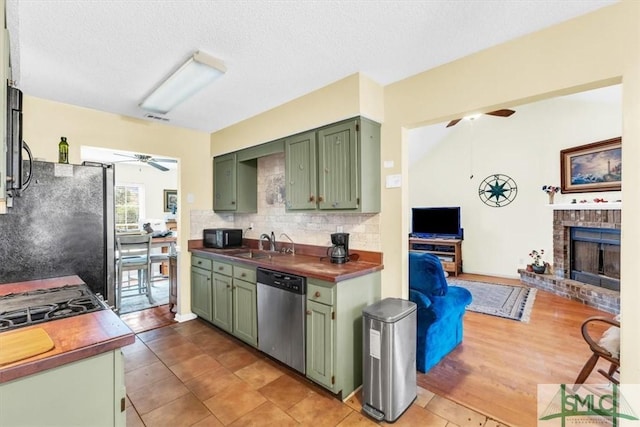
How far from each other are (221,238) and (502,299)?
419 centimetres

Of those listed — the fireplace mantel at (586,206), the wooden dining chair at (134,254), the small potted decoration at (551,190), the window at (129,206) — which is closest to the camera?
the fireplace mantel at (586,206)

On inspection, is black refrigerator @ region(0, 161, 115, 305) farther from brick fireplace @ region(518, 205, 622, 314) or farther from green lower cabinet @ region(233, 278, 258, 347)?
brick fireplace @ region(518, 205, 622, 314)

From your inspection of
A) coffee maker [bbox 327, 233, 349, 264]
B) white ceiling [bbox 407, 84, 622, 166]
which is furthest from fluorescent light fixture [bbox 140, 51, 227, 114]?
white ceiling [bbox 407, 84, 622, 166]

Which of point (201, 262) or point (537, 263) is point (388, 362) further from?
point (537, 263)

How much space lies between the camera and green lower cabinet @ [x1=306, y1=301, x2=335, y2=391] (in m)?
2.13

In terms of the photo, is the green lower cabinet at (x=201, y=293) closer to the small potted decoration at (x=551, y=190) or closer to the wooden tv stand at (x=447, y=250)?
the wooden tv stand at (x=447, y=250)

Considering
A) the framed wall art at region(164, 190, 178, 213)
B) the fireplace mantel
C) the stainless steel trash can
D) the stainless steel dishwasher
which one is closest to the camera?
the stainless steel trash can

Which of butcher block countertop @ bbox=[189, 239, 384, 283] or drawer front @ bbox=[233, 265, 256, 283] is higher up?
butcher block countertop @ bbox=[189, 239, 384, 283]

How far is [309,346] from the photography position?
2.28 meters

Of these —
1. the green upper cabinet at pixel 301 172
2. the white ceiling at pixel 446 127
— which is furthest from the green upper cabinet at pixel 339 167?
the white ceiling at pixel 446 127

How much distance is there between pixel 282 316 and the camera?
247cm

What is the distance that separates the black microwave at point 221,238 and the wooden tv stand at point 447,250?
4.19m

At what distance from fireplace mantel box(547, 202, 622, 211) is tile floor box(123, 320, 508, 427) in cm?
387

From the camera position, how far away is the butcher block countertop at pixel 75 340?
0.94m
